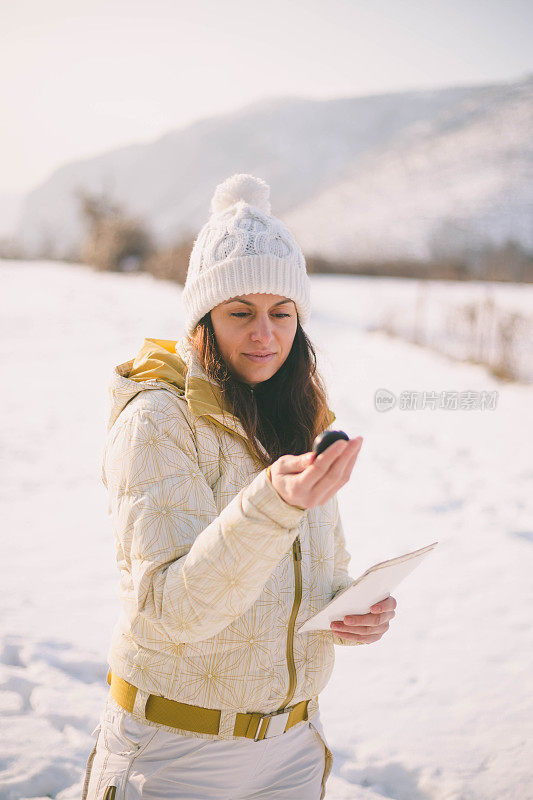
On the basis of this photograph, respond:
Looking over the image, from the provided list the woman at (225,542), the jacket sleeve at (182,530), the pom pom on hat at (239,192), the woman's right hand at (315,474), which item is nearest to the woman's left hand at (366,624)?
the woman at (225,542)

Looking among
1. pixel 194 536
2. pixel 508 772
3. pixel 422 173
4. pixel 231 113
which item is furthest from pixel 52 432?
pixel 231 113

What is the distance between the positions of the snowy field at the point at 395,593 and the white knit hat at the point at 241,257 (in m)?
0.43

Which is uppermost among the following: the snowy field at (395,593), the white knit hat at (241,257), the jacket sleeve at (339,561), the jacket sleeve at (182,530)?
the white knit hat at (241,257)

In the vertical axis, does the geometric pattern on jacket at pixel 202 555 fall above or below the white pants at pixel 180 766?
above

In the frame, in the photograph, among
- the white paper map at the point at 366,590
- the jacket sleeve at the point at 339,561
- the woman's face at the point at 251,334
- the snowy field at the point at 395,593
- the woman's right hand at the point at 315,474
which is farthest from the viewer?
the snowy field at the point at 395,593

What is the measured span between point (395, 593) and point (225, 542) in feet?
10.3

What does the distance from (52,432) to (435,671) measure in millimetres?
4256

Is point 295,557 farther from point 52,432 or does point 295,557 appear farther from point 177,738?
point 52,432

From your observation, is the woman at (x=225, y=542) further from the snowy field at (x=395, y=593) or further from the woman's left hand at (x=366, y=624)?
the snowy field at (x=395, y=593)

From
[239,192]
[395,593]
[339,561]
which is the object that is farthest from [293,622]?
[395,593]

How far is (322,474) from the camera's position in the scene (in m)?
0.97

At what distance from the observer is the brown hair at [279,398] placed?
4.81ft

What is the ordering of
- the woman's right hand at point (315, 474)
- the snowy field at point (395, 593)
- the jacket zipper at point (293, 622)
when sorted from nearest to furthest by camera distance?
the woman's right hand at point (315, 474) < the jacket zipper at point (293, 622) < the snowy field at point (395, 593)

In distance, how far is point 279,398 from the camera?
1.66m
